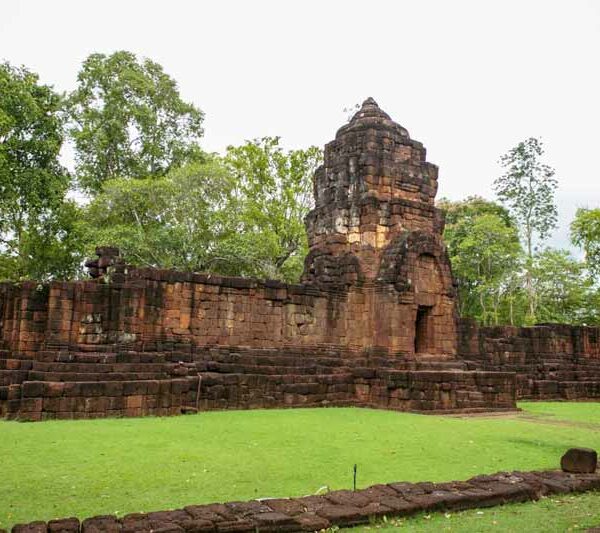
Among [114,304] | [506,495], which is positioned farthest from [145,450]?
[114,304]

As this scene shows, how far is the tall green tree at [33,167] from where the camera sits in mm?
19875

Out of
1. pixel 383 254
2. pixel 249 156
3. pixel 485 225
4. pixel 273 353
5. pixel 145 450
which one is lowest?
pixel 145 450

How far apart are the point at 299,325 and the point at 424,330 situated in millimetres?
3631

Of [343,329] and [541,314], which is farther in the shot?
[541,314]

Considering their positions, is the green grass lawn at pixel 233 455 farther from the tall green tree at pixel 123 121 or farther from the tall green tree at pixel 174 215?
the tall green tree at pixel 123 121

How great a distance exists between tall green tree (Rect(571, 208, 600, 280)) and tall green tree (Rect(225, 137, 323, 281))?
12908 mm

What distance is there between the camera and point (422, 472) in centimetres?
668

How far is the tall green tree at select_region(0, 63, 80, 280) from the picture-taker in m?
19.9

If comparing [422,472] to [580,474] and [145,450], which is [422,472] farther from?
[145,450]

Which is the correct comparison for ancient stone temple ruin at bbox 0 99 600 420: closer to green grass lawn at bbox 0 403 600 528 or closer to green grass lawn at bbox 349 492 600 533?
green grass lawn at bbox 0 403 600 528

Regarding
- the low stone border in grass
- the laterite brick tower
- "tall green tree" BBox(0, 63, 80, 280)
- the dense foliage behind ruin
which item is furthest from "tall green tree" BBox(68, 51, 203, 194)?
the low stone border in grass

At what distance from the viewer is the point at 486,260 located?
32469 mm

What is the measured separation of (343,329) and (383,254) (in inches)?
88.3

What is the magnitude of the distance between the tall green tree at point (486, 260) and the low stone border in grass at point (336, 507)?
24689 mm
